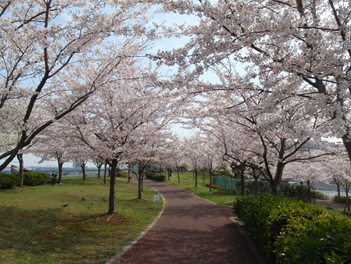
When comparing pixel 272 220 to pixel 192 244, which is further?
pixel 192 244

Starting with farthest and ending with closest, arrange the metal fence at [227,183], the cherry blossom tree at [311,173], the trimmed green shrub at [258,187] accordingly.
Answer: the metal fence at [227,183], the cherry blossom tree at [311,173], the trimmed green shrub at [258,187]

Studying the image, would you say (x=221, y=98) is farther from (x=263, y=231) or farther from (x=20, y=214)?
(x=20, y=214)

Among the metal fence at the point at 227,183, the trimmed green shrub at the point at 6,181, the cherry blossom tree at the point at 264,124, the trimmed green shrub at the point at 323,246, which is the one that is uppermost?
the cherry blossom tree at the point at 264,124

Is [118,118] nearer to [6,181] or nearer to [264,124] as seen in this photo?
[264,124]

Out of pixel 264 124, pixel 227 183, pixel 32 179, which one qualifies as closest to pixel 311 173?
pixel 227 183

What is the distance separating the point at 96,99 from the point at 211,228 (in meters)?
6.97

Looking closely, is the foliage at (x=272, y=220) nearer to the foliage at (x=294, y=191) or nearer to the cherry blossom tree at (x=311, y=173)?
the foliage at (x=294, y=191)

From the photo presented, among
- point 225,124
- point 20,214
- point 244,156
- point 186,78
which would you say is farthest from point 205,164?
point 186,78

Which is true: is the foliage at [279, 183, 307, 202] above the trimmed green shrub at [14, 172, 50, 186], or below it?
below

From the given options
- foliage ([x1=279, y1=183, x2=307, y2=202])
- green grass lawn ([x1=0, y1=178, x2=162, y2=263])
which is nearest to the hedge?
green grass lawn ([x1=0, y1=178, x2=162, y2=263])

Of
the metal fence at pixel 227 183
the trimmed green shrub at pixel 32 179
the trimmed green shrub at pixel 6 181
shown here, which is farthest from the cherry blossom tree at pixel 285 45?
the metal fence at pixel 227 183

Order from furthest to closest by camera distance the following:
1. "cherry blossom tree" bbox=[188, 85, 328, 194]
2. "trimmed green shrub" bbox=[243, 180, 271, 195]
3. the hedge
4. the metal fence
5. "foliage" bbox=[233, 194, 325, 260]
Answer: the metal fence
"trimmed green shrub" bbox=[243, 180, 271, 195]
"cherry blossom tree" bbox=[188, 85, 328, 194]
"foliage" bbox=[233, 194, 325, 260]
the hedge

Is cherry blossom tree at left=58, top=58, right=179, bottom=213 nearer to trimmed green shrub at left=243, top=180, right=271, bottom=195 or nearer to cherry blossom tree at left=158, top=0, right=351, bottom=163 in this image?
cherry blossom tree at left=158, top=0, right=351, bottom=163

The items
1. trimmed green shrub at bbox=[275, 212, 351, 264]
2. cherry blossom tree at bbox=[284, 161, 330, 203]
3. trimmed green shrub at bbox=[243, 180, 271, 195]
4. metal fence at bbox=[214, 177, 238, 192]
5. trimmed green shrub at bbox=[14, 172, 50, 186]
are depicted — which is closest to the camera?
trimmed green shrub at bbox=[275, 212, 351, 264]
